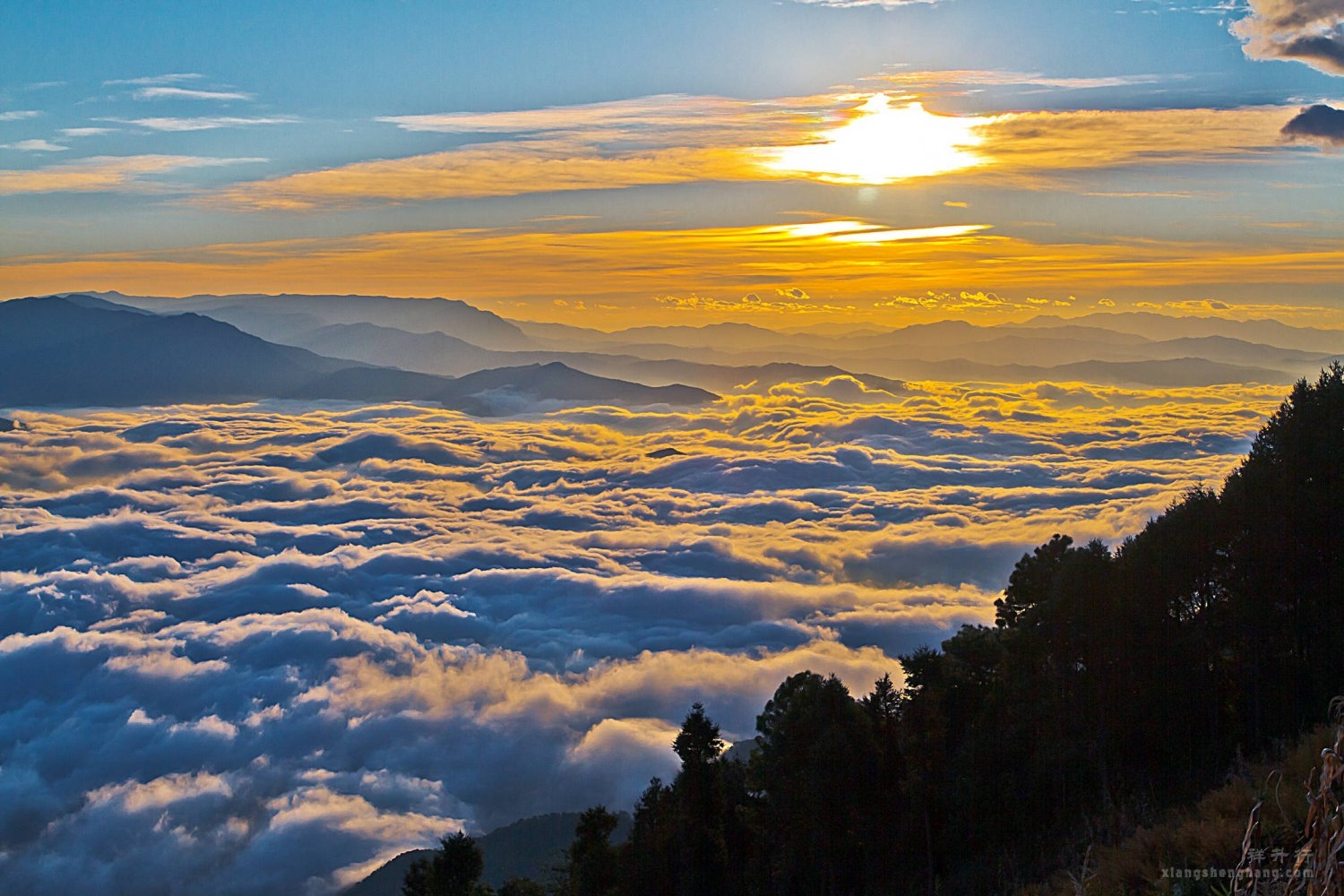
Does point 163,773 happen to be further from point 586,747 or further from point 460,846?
point 460,846

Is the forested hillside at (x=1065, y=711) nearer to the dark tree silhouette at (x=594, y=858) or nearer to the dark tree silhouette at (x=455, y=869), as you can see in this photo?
the dark tree silhouette at (x=594, y=858)

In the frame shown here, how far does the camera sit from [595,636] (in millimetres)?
178125

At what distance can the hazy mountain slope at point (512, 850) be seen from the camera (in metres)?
95.6

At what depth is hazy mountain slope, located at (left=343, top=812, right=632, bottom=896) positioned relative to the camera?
314 feet

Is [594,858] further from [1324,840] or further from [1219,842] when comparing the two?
[1324,840]

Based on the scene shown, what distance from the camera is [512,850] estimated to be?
331 feet

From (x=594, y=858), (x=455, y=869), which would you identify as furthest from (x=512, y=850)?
(x=594, y=858)

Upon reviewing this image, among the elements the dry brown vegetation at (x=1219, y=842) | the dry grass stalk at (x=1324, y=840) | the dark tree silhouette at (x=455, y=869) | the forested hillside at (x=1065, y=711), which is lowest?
the dark tree silhouette at (x=455, y=869)

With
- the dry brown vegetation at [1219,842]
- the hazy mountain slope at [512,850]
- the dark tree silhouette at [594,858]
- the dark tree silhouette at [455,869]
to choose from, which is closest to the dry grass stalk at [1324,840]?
the dry brown vegetation at [1219,842]

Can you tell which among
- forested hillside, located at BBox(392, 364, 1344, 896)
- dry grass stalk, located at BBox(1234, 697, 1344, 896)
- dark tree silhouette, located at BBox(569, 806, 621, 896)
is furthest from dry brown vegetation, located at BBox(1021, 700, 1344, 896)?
dark tree silhouette, located at BBox(569, 806, 621, 896)

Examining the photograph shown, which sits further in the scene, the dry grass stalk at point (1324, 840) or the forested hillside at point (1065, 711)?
the forested hillside at point (1065, 711)

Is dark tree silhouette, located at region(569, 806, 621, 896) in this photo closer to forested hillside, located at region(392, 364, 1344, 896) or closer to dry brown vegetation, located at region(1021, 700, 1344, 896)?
forested hillside, located at region(392, 364, 1344, 896)

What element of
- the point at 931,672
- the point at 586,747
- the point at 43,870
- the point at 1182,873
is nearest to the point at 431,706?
the point at 586,747

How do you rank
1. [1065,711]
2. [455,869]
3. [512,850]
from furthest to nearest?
[512,850] < [455,869] < [1065,711]
